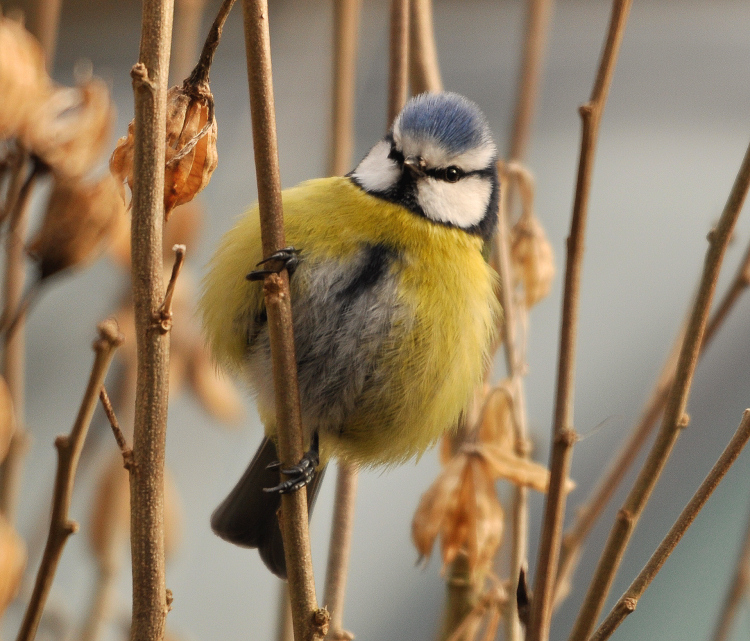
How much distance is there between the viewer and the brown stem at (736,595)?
0.92 m

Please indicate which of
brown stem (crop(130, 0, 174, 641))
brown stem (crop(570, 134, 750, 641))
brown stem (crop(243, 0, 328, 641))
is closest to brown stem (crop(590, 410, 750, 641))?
brown stem (crop(570, 134, 750, 641))

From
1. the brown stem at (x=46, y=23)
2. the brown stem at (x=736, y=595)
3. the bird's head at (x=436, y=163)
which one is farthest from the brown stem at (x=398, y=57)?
the brown stem at (x=736, y=595)

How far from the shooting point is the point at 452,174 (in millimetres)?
1154

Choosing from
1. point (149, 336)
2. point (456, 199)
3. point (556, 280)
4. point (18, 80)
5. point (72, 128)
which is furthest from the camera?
point (556, 280)

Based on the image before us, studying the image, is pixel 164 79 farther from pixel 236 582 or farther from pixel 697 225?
pixel 697 225

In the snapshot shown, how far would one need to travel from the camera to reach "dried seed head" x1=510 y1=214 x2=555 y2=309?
3.62ft

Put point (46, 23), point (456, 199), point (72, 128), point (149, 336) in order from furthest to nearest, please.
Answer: point (456, 199) < point (46, 23) < point (72, 128) < point (149, 336)

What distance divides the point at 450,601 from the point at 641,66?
247 centimetres

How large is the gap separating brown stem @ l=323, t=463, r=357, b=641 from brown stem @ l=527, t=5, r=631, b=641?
0.21m

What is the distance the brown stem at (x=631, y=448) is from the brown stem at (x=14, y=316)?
59 centimetres

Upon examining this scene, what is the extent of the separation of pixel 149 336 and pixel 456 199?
65 centimetres

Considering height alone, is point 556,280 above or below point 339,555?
below

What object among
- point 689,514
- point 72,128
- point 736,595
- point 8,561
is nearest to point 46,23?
point 72,128

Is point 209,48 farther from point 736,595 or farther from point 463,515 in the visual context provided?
point 736,595
